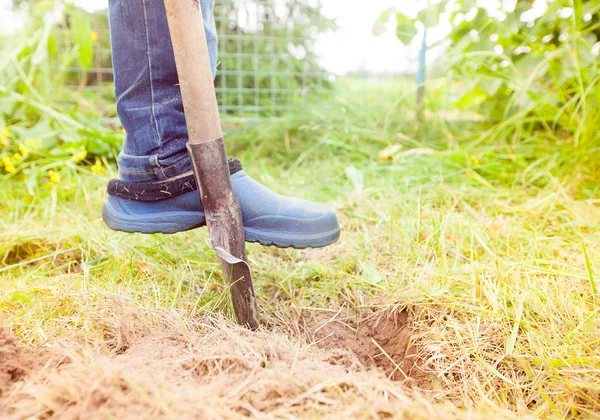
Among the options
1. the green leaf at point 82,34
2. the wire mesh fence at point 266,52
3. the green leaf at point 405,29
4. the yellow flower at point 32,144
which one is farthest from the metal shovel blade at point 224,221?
the wire mesh fence at point 266,52

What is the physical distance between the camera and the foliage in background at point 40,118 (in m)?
1.99

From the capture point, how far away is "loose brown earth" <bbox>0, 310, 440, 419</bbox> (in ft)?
2.06

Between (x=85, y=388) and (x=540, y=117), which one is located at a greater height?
(x=540, y=117)

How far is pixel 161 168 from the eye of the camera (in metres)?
1.16

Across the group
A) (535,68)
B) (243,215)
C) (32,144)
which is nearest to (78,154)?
(32,144)

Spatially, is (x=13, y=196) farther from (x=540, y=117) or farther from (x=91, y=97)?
(x=540, y=117)

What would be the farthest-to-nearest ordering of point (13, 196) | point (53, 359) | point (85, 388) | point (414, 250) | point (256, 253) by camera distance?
point (13, 196)
point (256, 253)
point (414, 250)
point (53, 359)
point (85, 388)

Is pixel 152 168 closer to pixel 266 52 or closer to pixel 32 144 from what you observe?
pixel 32 144

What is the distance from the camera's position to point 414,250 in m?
1.32

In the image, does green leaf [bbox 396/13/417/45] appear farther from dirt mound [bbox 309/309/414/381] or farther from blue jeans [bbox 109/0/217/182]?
dirt mound [bbox 309/309/414/381]

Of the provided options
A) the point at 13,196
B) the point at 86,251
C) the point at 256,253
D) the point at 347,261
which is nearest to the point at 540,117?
the point at 347,261

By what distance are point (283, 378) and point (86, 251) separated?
34.7 inches

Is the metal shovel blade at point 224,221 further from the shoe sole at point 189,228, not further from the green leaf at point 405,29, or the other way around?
the green leaf at point 405,29

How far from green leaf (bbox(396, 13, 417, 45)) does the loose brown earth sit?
4.73ft
